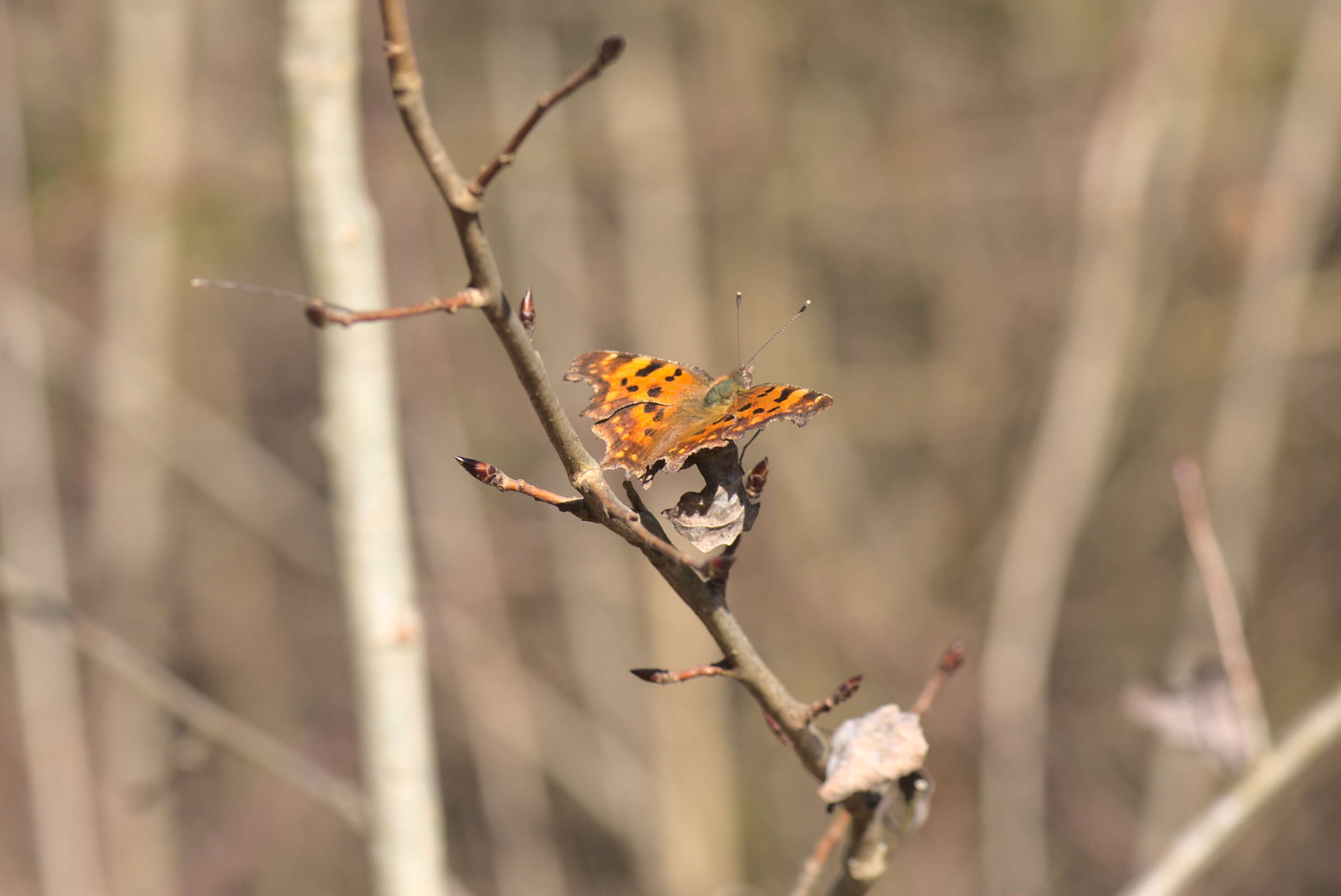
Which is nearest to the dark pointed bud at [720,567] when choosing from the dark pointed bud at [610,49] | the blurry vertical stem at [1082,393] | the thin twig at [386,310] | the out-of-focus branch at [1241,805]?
the thin twig at [386,310]

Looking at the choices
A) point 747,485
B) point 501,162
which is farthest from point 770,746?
point 501,162

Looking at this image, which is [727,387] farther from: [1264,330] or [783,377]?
[783,377]

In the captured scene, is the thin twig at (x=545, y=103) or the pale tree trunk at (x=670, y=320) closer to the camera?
the thin twig at (x=545, y=103)

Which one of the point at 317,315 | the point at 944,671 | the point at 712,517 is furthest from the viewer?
the point at 944,671

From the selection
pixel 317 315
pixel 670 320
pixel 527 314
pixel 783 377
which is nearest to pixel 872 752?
pixel 527 314

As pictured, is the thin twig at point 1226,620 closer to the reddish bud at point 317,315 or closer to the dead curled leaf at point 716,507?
the dead curled leaf at point 716,507

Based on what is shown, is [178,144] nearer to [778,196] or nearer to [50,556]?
[50,556]
